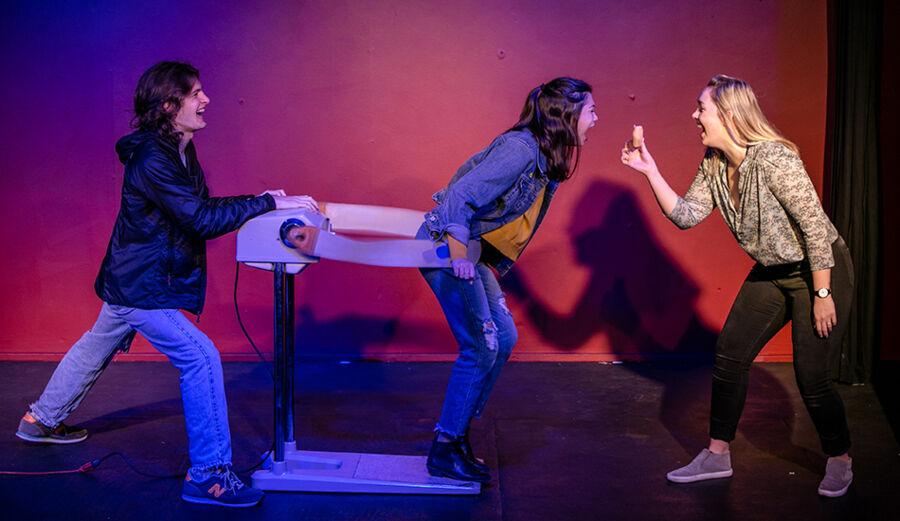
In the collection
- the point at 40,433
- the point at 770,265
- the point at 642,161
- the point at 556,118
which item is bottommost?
the point at 40,433

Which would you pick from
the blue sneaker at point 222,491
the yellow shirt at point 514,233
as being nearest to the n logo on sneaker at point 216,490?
the blue sneaker at point 222,491

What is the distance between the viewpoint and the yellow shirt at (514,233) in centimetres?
333

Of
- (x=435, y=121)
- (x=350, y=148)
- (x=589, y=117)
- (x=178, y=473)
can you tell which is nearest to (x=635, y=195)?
(x=435, y=121)

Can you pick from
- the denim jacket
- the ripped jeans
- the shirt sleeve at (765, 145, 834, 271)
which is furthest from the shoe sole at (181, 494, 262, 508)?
the shirt sleeve at (765, 145, 834, 271)

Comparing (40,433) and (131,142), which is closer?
(131,142)

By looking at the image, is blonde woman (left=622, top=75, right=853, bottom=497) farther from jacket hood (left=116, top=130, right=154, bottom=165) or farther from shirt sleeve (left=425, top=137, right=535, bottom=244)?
jacket hood (left=116, top=130, right=154, bottom=165)

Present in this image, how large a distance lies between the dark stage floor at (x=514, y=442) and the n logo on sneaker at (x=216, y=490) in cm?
6

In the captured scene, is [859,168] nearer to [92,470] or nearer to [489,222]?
[489,222]

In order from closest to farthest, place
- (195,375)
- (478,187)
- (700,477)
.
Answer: (478,187) < (195,375) < (700,477)

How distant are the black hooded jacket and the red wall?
201 centimetres

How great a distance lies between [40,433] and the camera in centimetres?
387

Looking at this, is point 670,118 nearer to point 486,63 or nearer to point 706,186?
point 486,63

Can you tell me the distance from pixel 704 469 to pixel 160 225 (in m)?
2.29

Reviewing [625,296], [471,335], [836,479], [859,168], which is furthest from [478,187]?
[859,168]
